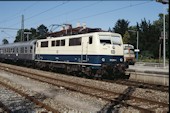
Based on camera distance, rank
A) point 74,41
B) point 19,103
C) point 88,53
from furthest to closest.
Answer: point 74,41 < point 88,53 < point 19,103

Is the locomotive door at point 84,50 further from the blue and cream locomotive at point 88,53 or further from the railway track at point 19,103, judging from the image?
the railway track at point 19,103

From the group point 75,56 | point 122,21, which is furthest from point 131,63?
point 122,21

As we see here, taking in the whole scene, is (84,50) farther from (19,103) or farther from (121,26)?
(121,26)

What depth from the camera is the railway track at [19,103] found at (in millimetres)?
9633

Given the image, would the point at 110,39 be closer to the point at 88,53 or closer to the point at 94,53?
the point at 94,53

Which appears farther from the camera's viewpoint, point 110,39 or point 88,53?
point 110,39

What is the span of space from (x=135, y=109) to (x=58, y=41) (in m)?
14.3

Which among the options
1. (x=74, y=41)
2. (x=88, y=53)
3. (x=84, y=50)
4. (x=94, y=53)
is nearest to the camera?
(x=94, y=53)

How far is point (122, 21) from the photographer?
97000 millimetres

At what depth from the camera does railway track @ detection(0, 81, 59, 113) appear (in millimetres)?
9633

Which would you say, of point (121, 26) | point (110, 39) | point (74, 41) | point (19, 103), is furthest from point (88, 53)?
point (121, 26)

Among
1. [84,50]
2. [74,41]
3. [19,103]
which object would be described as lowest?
[19,103]

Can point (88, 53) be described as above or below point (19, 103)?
above

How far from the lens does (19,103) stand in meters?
10.9
